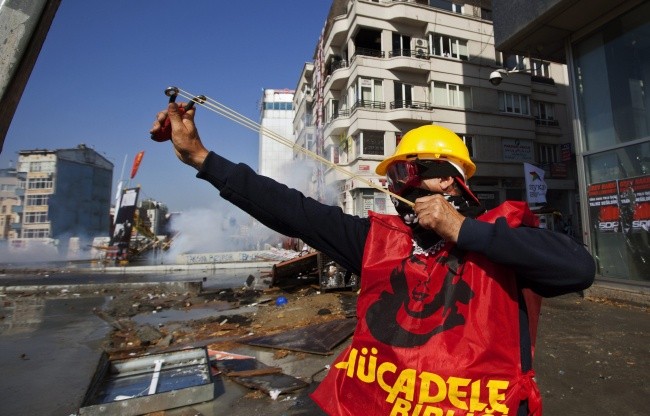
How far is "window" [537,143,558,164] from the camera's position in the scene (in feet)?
89.6

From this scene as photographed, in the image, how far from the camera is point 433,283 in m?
1.44

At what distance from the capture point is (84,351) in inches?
233

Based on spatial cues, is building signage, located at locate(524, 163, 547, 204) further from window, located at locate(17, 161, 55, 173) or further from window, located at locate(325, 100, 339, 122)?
window, located at locate(17, 161, 55, 173)

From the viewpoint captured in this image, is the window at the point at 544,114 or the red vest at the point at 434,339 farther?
the window at the point at 544,114

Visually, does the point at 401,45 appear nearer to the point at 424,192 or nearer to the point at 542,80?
the point at 542,80

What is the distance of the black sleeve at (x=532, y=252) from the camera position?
4.22 ft

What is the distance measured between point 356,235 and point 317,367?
379cm

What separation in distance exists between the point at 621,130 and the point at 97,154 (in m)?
60.4

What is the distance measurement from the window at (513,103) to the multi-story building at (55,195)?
4830 centimetres

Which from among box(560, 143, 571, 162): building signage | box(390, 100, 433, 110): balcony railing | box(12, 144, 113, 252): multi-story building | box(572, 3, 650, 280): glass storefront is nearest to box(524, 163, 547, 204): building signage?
box(572, 3, 650, 280): glass storefront

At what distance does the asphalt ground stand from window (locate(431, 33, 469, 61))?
73.2ft

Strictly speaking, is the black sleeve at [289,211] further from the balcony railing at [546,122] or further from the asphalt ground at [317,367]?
the balcony railing at [546,122]

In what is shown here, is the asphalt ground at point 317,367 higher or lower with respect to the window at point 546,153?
lower

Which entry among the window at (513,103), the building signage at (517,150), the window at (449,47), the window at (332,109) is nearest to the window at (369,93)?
the window at (332,109)
